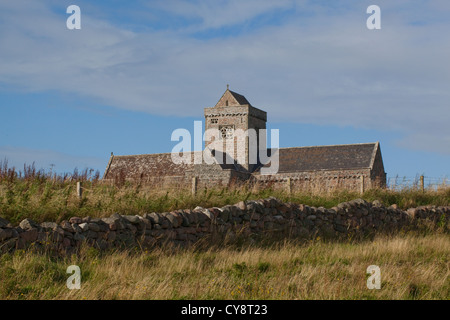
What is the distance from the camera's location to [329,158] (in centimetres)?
4803

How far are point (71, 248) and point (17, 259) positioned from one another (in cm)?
136

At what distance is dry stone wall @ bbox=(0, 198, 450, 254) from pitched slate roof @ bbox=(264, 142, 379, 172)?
99.1 ft

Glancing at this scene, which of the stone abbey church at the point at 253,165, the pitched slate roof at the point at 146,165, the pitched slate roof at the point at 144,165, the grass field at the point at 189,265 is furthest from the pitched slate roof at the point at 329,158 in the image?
the grass field at the point at 189,265

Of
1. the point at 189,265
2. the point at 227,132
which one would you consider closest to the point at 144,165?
the point at 227,132

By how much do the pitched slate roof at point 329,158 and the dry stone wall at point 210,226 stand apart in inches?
1189

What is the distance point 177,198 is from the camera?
12.6 meters

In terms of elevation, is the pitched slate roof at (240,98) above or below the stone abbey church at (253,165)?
above

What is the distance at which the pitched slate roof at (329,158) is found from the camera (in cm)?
4688

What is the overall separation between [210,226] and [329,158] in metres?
38.0

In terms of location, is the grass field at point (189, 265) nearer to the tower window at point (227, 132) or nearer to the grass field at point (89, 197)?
the grass field at point (89, 197)

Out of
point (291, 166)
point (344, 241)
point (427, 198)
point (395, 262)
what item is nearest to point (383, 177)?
point (291, 166)

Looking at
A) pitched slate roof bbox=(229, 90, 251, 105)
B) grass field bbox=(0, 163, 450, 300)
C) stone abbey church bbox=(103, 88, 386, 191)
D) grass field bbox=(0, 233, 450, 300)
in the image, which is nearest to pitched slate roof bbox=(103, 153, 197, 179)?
stone abbey church bbox=(103, 88, 386, 191)

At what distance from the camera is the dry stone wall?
28.8 ft

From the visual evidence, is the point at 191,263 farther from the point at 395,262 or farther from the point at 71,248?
the point at 395,262
